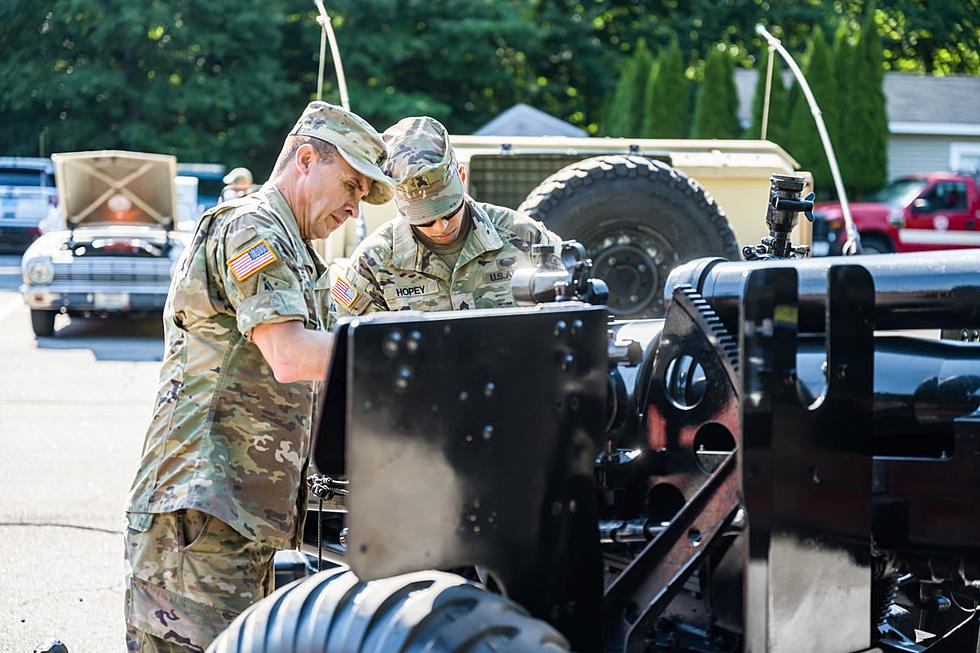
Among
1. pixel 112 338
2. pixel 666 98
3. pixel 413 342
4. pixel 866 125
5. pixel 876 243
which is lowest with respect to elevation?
pixel 876 243

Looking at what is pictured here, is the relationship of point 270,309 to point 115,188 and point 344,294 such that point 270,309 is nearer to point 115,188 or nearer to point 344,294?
point 344,294

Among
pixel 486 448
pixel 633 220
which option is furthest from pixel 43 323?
pixel 486 448

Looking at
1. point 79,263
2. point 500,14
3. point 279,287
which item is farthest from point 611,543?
point 500,14

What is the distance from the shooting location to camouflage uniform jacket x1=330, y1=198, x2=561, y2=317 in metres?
4.27

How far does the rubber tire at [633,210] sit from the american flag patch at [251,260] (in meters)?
4.63

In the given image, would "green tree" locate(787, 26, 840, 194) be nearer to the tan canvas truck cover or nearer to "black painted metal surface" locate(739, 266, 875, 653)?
the tan canvas truck cover

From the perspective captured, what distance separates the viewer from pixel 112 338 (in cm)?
1370

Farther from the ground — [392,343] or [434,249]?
[392,343]

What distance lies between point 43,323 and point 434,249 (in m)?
10.1

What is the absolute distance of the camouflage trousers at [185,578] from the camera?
2.90 meters

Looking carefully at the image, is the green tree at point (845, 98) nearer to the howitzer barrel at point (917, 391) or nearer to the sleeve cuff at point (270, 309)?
the howitzer barrel at point (917, 391)

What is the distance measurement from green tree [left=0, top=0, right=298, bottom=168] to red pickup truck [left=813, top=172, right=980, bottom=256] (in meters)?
13.1

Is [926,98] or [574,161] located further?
[926,98]

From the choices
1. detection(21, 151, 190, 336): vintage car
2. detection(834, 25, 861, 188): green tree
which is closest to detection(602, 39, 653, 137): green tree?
detection(834, 25, 861, 188): green tree
